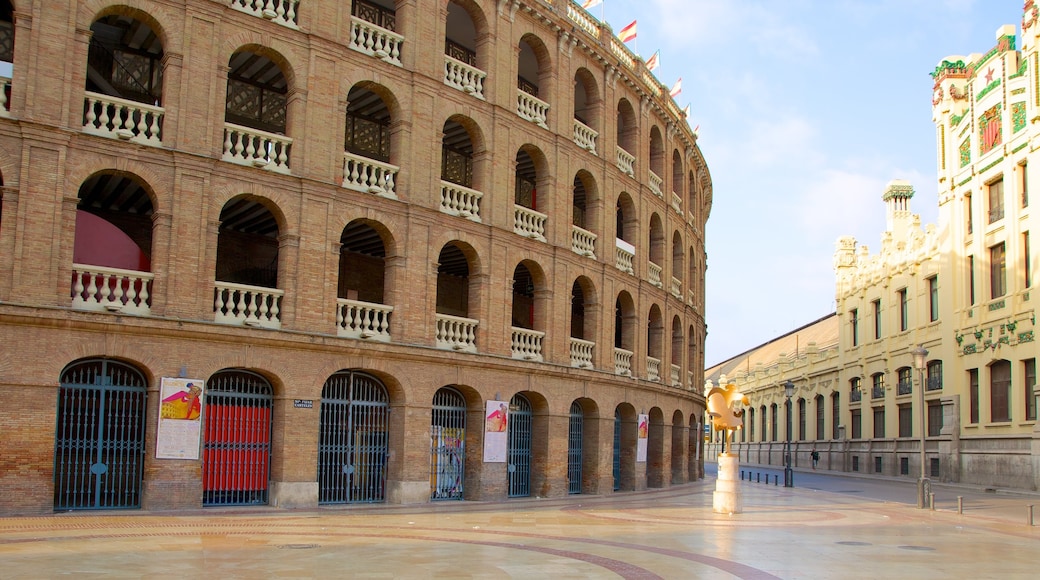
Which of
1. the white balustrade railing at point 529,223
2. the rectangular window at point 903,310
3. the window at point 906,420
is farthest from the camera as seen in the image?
the rectangular window at point 903,310

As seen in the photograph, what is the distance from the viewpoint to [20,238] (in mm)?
19672

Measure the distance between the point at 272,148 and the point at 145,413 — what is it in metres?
6.99

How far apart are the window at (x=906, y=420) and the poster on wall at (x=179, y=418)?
152 ft

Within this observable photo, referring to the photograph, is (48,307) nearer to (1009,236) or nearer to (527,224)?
(527,224)

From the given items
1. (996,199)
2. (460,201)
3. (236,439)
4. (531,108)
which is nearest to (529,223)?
(460,201)

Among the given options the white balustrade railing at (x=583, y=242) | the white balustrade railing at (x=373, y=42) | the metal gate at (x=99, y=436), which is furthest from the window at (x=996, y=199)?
the metal gate at (x=99, y=436)

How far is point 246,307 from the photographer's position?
75.6 feet

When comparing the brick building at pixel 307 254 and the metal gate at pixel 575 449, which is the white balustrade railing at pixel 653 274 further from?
the metal gate at pixel 575 449

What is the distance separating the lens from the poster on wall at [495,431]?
2764 cm

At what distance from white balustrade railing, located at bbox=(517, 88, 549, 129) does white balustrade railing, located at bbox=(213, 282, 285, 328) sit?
1064cm

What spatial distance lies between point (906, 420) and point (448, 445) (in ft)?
129

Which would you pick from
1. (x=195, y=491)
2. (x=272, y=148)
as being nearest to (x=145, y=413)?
(x=195, y=491)

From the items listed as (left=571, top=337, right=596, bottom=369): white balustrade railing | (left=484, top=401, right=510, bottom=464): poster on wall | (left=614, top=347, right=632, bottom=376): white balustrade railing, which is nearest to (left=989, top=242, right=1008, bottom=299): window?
(left=614, top=347, right=632, bottom=376): white balustrade railing

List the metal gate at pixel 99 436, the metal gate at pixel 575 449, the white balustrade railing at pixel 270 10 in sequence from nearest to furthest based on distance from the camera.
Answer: the metal gate at pixel 99 436 < the white balustrade railing at pixel 270 10 < the metal gate at pixel 575 449
